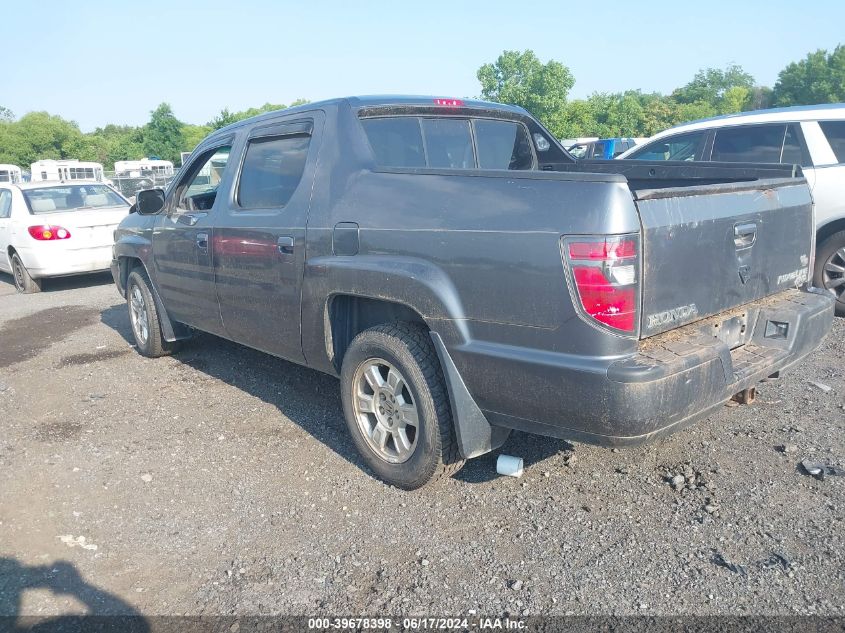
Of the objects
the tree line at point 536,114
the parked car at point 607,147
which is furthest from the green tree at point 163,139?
the parked car at point 607,147

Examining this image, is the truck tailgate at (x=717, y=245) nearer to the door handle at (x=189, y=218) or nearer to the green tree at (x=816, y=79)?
the door handle at (x=189, y=218)

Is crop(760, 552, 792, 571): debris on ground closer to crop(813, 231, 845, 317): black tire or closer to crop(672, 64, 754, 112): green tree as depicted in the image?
crop(813, 231, 845, 317): black tire

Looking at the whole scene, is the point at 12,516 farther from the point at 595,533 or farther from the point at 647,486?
the point at 647,486

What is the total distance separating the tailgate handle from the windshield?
31.7ft

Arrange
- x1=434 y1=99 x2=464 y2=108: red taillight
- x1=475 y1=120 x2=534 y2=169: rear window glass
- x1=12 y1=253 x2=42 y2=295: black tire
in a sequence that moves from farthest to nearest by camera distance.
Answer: x1=12 y1=253 x2=42 y2=295: black tire → x1=475 y1=120 x2=534 y2=169: rear window glass → x1=434 y1=99 x2=464 y2=108: red taillight

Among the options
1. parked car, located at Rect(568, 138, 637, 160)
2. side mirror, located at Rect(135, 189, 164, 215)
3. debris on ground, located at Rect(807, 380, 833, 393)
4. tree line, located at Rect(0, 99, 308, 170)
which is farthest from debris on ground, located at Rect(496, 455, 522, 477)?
tree line, located at Rect(0, 99, 308, 170)

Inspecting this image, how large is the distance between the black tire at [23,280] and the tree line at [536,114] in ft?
184

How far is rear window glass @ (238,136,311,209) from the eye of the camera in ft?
13.5

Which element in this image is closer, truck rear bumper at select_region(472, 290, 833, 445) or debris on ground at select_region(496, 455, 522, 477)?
truck rear bumper at select_region(472, 290, 833, 445)

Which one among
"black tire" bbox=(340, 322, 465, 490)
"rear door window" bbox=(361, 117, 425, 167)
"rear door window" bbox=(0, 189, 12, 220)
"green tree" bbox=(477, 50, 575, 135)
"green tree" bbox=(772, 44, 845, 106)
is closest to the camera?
"black tire" bbox=(340, 322, 465, 490)

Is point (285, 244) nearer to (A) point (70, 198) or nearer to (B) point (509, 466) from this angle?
(B) point (509, 466)

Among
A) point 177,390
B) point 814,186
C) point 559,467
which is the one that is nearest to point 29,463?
point 177,390

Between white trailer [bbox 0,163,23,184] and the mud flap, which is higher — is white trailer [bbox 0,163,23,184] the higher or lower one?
the higher one

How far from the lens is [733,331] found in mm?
3369
